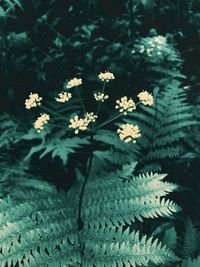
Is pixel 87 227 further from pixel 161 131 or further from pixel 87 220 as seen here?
pixel 161 131

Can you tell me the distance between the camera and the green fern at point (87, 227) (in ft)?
5.29

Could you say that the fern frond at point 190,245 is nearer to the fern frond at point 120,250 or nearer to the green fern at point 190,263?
the green fern at point 190,263

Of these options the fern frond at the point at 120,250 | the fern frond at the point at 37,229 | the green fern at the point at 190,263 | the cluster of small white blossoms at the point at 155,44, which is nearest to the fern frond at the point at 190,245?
the green fern at the point at 190,263

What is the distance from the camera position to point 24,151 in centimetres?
314

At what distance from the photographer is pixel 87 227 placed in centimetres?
178

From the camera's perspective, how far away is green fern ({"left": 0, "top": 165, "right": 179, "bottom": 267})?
161cm

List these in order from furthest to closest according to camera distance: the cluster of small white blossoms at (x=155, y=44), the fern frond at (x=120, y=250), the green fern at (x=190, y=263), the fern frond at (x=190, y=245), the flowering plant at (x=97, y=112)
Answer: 1. the cluster of small white blossoms at (x=155, y=44)
2. the fern frond at (x=190, y=245)
3. the green fern at (x=190, y=263)
4. the fern frond at (x=120, y=250)
5. the flowering plant at (x=97, y=112)

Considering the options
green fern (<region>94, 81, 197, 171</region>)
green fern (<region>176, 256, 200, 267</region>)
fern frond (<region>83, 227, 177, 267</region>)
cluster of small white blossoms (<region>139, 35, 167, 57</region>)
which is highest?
cluster of small white blossoms (<region>139, 35, 167, 57</region>)

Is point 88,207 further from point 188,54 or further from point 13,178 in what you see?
point 188,54

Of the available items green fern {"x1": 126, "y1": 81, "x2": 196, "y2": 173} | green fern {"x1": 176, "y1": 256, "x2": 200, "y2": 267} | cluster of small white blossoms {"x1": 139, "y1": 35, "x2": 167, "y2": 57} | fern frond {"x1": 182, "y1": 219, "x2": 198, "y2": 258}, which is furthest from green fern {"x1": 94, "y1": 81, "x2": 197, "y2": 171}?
cluster of small white blossoms {"x1": 139, "y1": 35, "x2": 167, "y2": 57}

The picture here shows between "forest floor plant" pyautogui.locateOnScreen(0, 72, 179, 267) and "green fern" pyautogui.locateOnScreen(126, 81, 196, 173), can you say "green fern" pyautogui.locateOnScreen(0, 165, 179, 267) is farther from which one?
"green fern" pyautogui.locateOnScreen(126, 81, 196, 173)

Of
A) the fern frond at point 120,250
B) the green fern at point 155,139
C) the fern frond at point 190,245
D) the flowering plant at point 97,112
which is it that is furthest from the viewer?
the green fern at point 155,139

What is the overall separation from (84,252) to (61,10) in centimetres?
276

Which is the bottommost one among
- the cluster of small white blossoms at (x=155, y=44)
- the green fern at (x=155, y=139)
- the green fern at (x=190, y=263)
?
the green fern at (x=190, y=263)
